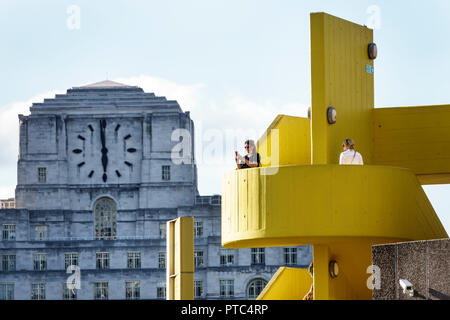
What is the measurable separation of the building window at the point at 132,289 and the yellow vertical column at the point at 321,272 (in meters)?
84.8

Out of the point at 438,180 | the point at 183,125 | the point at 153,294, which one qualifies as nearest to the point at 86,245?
the point at 153,294

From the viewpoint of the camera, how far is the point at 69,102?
112562 millimetres

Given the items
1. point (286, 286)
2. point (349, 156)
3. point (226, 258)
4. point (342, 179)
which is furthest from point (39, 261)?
point (342, 179)

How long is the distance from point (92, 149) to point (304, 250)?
23.7 m

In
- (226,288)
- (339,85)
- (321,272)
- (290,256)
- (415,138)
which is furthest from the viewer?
(226,288)

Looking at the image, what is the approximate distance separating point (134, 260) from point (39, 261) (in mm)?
8832

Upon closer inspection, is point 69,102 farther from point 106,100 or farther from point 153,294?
point 153,294

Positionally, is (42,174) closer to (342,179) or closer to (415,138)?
(415,138)

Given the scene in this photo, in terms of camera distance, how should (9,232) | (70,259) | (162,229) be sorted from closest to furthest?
(70,259)
(9,232)
(162,229)

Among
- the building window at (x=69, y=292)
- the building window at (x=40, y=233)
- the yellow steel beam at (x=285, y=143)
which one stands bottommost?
the building window at (x=69, y=292)

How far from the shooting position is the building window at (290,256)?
103625mm

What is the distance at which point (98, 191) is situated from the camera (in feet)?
370

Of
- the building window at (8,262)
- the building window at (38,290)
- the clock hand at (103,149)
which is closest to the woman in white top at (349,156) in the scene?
the building window at (38,290)

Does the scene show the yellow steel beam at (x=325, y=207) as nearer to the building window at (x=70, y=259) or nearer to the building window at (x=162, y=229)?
the building window at (x=70, y=259)
